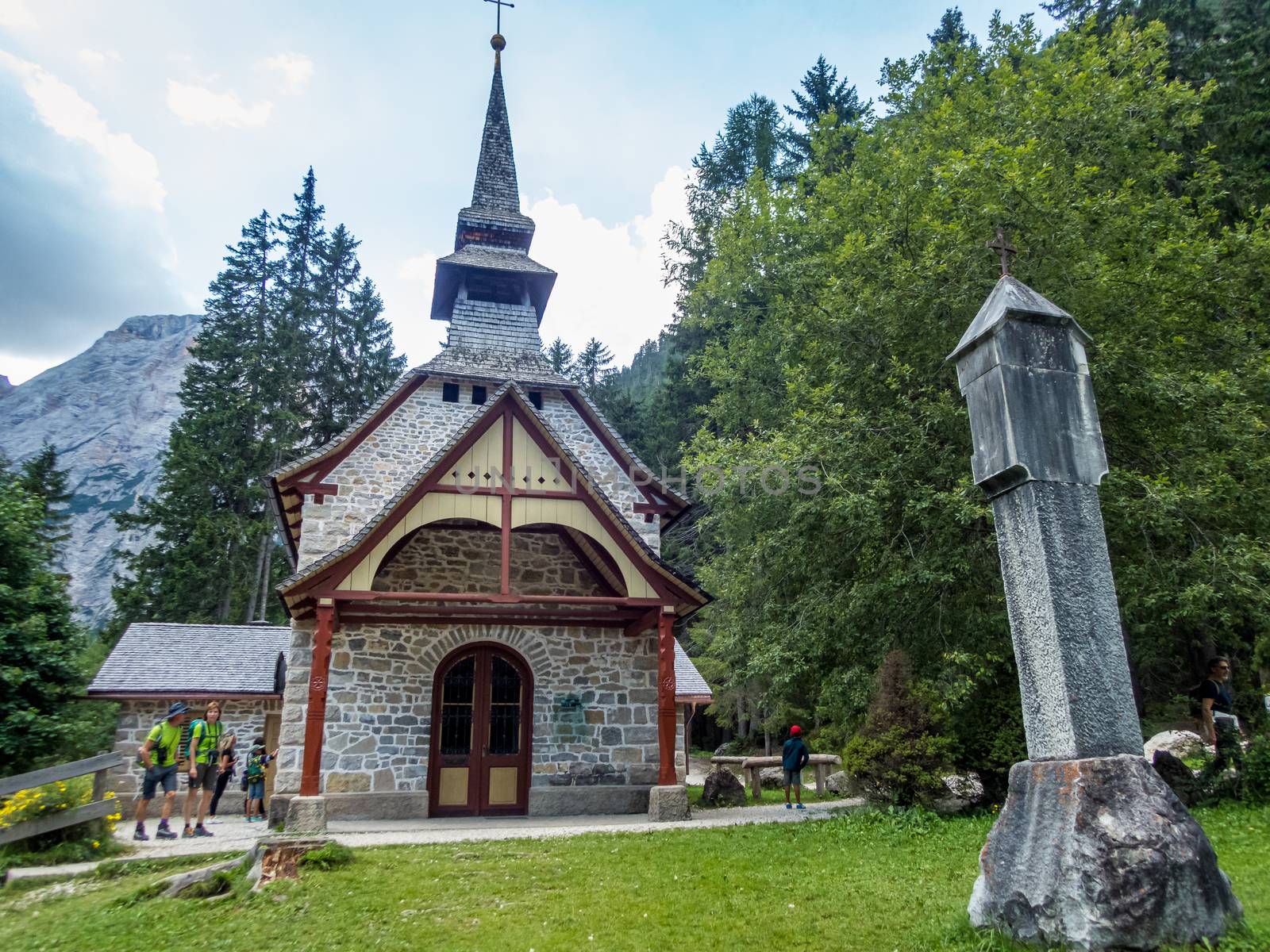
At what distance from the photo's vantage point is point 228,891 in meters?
6.23

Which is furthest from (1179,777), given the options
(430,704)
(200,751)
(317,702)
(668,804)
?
(200,751)

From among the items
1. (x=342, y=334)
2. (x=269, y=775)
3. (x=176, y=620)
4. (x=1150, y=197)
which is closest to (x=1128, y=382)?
(x=1150, y=197)

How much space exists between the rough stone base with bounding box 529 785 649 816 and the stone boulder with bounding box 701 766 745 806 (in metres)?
1.79

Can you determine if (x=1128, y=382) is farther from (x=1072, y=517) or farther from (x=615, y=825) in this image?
(x=615, y=825)

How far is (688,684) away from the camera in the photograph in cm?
1630

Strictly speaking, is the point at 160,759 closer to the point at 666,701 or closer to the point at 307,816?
the point at 307,816

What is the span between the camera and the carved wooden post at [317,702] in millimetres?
9758

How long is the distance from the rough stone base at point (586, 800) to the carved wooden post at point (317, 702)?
319cm

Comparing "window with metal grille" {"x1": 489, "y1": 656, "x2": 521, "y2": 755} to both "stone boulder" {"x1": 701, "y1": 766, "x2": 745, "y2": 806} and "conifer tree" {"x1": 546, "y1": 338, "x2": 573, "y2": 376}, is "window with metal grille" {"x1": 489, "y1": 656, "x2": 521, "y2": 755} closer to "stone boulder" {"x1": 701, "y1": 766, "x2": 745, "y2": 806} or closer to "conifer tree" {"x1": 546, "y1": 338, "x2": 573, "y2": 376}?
"stone boulder" {"x1": 701, "y1": 766, "x2": 745, "y2": 806}

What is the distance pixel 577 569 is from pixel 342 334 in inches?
973

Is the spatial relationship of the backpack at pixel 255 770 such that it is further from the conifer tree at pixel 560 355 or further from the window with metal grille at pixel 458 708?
the conifer tree at pixel 560 355

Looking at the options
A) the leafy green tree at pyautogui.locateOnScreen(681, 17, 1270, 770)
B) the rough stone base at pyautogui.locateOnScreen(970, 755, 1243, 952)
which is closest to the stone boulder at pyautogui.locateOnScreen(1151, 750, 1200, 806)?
the leafy green tree at pyautogui.locateOnScreen(681, 17, 1270, 770)

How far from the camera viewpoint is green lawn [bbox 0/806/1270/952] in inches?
192

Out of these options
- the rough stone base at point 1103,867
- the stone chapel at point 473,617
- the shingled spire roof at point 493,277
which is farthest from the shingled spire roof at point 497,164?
the rough stone base at point 1103,867
